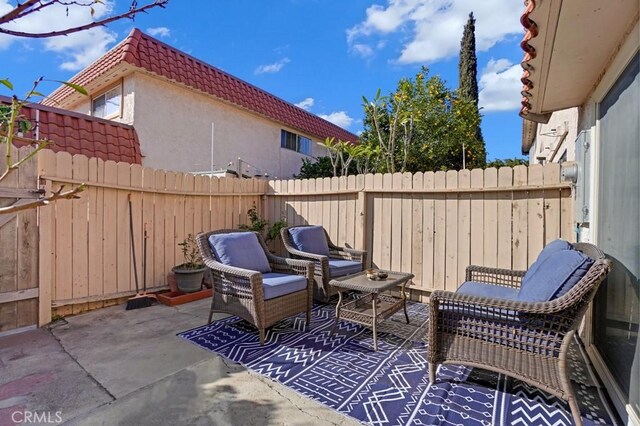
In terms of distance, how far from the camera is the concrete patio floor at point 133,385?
201 cm

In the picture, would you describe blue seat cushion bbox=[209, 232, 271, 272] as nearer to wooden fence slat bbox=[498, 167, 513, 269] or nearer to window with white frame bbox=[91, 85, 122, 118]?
wooden fence slat bbox=[498, 167, 513, 269]

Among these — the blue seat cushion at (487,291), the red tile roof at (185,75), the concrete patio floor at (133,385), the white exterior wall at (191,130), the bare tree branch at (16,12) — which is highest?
the red tile roof at (185,75)

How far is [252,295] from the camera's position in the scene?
3137 mm

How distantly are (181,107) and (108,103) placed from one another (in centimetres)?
174

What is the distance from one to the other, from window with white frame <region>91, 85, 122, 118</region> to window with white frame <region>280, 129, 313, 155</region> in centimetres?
459

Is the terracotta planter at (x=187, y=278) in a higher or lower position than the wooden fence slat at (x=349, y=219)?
lower

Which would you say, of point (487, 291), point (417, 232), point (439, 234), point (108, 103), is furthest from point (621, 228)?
point (108, 103)

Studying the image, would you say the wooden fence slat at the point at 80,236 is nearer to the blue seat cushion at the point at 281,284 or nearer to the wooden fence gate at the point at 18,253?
the wooden fence gate at the point at 18,253

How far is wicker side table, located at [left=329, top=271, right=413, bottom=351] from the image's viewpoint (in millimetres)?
3090

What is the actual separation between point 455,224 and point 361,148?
370 centimetres

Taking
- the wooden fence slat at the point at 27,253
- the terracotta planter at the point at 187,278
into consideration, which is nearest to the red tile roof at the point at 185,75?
the wooden fence slat at the point at 27,253

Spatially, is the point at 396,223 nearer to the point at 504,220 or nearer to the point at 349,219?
the point at 349,219

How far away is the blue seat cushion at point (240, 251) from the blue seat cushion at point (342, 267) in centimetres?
89

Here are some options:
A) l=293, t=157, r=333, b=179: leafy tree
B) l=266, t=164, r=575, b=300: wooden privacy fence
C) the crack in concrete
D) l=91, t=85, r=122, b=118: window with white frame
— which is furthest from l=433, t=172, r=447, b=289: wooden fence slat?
l=91, t=85, r=122, b=118: window with white frame
